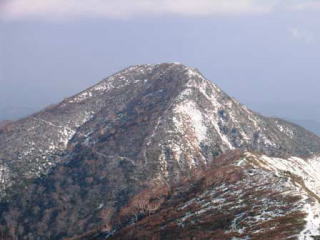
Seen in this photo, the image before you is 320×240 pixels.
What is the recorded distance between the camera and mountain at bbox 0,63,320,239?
11519cm

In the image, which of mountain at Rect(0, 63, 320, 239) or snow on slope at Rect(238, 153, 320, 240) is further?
mountain at Rect(0, 63, 320, 239)

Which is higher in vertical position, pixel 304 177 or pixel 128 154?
pixel 128 154

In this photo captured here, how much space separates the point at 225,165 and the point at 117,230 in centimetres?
3078

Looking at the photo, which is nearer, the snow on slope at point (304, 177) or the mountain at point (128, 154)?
the snow on slope at point (304, 177)

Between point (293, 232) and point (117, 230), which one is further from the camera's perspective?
point (117, 230)

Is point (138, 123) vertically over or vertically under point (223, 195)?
over

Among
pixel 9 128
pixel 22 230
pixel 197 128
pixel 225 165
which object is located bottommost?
pixel 22 230

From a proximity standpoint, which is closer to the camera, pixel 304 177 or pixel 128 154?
pixel 304 177

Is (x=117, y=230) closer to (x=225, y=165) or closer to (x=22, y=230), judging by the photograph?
(x=225, y=165)

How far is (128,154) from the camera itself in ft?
491

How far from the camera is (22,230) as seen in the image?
129375 millimetres

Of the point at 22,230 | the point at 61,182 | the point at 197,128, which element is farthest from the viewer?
the point at 197,128

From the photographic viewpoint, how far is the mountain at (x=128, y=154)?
115188 millimetres

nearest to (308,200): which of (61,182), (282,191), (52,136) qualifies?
(282,191)
